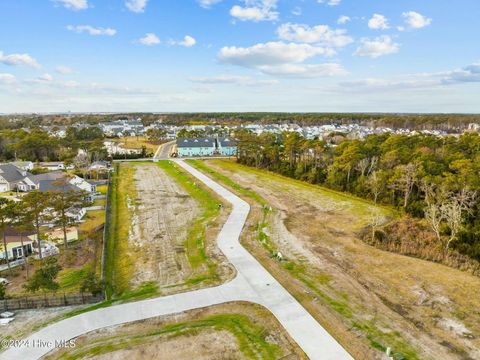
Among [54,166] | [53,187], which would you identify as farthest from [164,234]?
[54,166]

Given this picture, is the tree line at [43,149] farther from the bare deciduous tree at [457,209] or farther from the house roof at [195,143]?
the bare deciduous tree at [457,209]

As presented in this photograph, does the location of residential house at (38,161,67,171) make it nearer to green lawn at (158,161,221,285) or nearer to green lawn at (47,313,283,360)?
green lawn at (158,161,221,285)

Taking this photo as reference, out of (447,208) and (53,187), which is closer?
(447,208)

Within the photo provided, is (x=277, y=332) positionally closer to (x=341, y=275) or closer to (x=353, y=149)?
(x=341, y=275)

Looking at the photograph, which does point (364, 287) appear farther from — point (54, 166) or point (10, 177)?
point (54, 166)

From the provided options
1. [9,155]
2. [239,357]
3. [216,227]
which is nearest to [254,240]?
[216,227]
